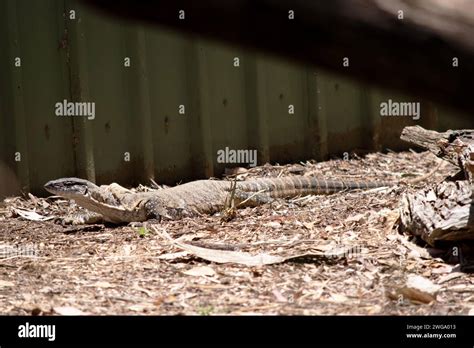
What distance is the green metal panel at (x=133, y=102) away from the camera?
8133mm

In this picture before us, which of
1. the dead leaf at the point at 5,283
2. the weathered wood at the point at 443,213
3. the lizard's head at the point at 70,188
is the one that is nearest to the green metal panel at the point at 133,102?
the lizard's head at the point at 70,188

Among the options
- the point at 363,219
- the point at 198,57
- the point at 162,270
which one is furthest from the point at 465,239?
the point at 198,57

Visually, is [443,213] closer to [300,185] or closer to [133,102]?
[300,185]

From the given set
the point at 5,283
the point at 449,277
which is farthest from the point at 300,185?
the point at 5,283

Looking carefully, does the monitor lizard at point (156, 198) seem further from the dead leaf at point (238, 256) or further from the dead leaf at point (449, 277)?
the dead leaf at point (449, 277)

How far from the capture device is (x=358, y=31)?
2.62 ft

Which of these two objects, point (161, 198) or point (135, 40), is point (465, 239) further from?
point (135, 40)

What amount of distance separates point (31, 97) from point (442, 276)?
4.78 m

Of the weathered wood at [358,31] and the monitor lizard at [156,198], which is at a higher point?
the weathered wood at [358,31]

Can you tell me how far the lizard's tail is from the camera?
8.23 metres

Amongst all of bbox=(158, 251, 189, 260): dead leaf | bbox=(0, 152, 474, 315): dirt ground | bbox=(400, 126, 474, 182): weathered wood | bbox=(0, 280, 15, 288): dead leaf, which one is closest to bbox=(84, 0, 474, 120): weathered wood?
bbox=(0, 152, 474, 315): dirt ground

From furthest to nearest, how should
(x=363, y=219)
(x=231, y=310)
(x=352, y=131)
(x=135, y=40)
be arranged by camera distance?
(x=352, y=131) < (x=135, y=40) < (x=363, y=219) < (x=231, y=310)

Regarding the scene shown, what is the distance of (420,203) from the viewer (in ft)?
17.7

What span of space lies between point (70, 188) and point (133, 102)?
56.7 inches
